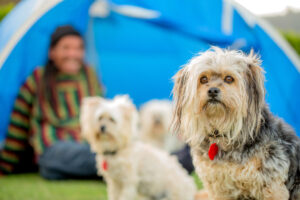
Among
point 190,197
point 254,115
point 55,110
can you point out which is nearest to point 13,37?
point 55,110

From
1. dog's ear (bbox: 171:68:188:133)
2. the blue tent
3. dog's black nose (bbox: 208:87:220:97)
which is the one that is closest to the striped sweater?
the blue tent

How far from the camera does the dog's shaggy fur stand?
3.55 m

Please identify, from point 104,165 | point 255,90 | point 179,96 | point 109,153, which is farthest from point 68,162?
point 255,90

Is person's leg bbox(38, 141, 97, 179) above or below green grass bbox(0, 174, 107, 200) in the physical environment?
above

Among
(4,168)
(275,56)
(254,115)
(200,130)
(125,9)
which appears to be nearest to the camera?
(254,115)

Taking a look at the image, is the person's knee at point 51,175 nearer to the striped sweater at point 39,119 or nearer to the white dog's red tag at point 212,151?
the striped sweater at point 39,119

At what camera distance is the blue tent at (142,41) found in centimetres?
439

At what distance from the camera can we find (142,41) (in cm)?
666

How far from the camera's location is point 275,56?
4473mm

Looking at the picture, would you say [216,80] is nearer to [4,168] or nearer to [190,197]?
[190,197]

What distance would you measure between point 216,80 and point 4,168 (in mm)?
3556

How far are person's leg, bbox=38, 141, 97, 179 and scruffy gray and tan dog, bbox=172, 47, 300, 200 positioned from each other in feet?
8.22

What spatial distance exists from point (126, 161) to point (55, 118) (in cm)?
174

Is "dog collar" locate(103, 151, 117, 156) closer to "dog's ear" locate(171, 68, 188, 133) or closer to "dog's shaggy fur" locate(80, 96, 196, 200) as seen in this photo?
"dog's shaggy fur" locate(80, 96, 196, 200)
